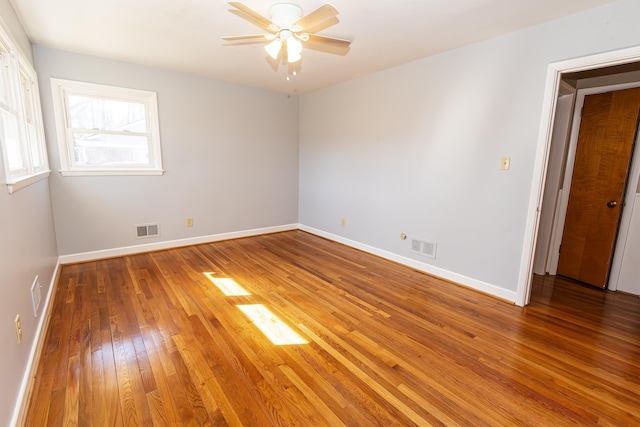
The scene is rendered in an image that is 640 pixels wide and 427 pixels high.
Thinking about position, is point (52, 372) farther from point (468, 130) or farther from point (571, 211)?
point (571, 211)

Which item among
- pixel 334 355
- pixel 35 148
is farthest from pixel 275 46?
pixel 35 148

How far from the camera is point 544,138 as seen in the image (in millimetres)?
2506

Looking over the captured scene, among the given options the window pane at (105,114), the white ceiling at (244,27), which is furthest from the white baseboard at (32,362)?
the white ceiling at (244,27)

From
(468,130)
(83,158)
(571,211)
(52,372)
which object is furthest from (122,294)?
(571,211)

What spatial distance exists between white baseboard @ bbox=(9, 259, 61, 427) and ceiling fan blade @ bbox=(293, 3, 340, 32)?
105 inches

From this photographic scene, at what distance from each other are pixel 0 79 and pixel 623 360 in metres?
4.60

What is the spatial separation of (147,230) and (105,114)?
1530 millimetres

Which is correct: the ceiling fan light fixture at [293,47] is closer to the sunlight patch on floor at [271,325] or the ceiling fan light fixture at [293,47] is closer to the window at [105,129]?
the sunlight patch on floor at [271,325]

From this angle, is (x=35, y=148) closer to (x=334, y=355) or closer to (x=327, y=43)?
(x=327, y=43)

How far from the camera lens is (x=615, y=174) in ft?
10.2

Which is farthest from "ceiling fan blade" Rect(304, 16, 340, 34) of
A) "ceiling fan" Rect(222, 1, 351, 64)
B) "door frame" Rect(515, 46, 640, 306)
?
"door frame" Rect(515, 46, 640, 306)

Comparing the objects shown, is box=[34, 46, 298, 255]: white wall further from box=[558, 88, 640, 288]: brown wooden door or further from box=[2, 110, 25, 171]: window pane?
box=[558, 88, 640, 288]: brown wooden door

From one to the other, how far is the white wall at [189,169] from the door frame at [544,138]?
3.70m

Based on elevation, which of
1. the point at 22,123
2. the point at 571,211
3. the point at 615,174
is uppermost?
the point at 22,123
